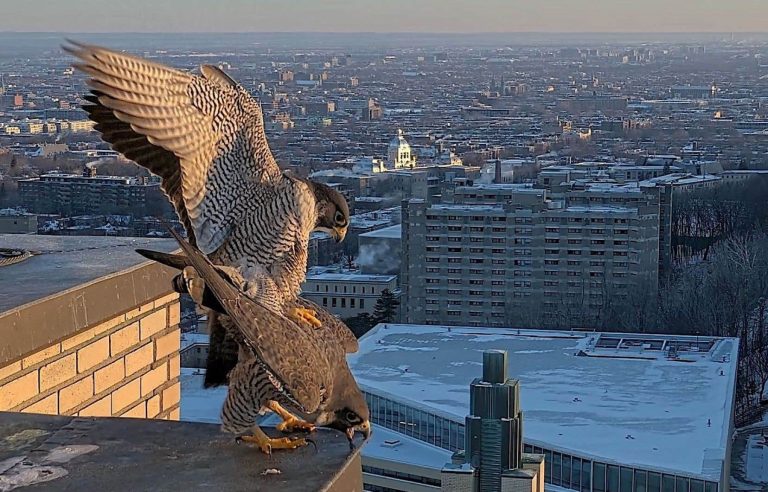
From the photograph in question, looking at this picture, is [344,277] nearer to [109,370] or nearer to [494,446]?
[494,446]

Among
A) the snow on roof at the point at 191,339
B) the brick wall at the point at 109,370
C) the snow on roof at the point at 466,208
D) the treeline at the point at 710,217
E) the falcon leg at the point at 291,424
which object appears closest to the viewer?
the falcon leg at the point at 291,424

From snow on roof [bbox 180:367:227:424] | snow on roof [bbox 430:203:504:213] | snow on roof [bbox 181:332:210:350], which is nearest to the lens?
snow on roof [bbox 180:367:227:424]

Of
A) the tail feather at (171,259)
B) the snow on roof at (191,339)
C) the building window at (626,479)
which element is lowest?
the snow on roof at (191,339)

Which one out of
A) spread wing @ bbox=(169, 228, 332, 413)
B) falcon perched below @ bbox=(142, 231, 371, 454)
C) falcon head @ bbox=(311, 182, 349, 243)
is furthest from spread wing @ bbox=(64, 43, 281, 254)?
spread wing @ bbox=(169, 228, 332, 413)

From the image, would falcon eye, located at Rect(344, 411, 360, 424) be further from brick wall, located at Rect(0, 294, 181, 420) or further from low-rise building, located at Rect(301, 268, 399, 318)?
low-rise building, located at Rect(301, 268, 399, 318)

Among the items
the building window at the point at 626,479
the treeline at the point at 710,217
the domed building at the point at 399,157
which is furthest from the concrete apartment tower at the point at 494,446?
the domed building at the point at 399,157

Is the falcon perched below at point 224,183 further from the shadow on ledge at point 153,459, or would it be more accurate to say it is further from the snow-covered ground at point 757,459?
the snow-covered ground at point 757,459

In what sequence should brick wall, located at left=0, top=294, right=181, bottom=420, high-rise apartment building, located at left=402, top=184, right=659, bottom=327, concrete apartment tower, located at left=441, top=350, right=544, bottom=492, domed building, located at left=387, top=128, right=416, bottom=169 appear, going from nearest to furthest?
brick wall, located at left=0, top=294, right=181, bottom=420 → concrete apartment tower, located at left=441, top=350, right=544, bottom=492 → high-rise apartment building, located at left=402, top=184, right=659, bottom=327 → domed building, located at left=387, top=128, right=416, bottom=169

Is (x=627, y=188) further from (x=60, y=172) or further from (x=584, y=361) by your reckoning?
(x=60, y=172)

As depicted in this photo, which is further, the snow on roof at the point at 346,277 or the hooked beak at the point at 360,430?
the snow on roof at the point at 346,277
